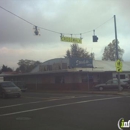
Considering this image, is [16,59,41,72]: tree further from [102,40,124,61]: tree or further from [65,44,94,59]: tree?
[102,40,124,61]: tree

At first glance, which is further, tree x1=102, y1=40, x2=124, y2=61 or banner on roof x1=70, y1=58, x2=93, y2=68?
tree x1=102, y1=40, x2=124, y2=61

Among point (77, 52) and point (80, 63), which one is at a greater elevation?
point (77, 52)

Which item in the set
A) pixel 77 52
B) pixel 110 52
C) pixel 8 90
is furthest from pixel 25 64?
pixel 8 90

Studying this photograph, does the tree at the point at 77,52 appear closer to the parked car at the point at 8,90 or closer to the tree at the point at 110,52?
the tree at the point at 110,52

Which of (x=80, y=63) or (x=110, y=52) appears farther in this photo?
(x=110, y=52)

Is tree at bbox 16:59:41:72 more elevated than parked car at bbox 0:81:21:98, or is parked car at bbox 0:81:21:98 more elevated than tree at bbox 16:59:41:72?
tree at bbox 16:59:41:72

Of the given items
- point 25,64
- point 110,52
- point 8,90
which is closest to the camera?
point 8,90

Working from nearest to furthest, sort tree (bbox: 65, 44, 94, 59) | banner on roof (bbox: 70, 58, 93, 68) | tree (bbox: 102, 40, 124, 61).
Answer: banner on roof (bbox: 70, 58, 93, 68), tree (bbox: 65, 44, 94, 59), tree (bbox: 102, 40, 124, 61)

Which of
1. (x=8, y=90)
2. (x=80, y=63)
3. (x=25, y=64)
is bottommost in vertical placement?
(x=8, y=90)

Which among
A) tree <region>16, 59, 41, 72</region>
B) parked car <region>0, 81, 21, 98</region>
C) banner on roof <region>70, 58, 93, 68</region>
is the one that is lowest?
parked car <region>0, 81, 21, 98</region>

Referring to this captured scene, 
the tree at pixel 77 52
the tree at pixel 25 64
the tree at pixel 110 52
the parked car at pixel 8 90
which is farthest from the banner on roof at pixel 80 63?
the tree at pixel 25 64

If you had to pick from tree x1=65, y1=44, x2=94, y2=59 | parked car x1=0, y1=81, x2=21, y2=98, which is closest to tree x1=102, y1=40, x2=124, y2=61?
tree x1=65, y1=44, x2=94, y2=59

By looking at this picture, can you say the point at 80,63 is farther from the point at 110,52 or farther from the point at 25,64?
the point at 25,64

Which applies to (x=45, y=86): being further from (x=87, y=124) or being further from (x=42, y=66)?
(x=87, y=124)
